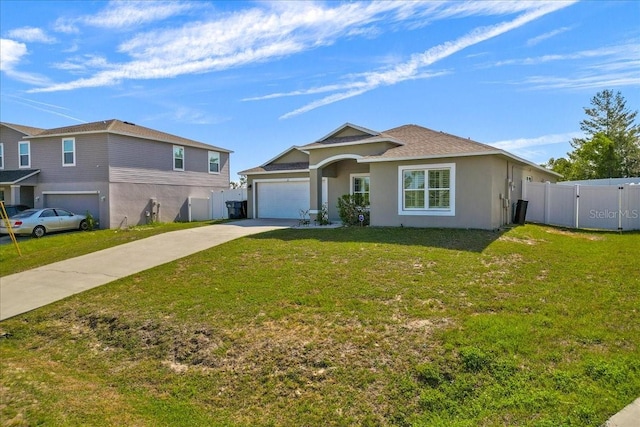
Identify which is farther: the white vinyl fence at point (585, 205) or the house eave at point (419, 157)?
Answer: the white vinyl fence at point (585, 205)

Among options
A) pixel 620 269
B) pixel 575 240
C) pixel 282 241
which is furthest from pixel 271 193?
pixel 620 269

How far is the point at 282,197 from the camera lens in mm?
22312

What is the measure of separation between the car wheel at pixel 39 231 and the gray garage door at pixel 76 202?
9.15 feet

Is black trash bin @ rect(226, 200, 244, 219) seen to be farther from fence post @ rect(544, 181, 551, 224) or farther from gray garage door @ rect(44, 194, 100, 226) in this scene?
fence post @ rect(544, 181, 551, 224)

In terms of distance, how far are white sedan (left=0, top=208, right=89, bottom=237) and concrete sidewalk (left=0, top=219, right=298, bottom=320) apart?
838 centimetres

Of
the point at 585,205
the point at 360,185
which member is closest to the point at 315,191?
the point at 360,185

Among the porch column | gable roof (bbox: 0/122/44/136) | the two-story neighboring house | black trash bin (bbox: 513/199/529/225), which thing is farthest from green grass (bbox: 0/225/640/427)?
gable roof (bbox: 0/122/44/136)

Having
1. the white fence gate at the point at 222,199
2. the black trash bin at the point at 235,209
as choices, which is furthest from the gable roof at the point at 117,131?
the black trash bin at the point at 235,209

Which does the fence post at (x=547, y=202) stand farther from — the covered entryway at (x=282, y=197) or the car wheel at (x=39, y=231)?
the car wheel at (x=39, y=231)

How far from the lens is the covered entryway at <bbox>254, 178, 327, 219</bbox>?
21.7 meters

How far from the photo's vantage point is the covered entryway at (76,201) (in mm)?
22578

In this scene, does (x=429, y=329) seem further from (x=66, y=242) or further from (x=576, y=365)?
(x=66, y=242)

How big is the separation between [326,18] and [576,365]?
1080 cm

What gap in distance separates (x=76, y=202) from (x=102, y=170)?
9.04ft
